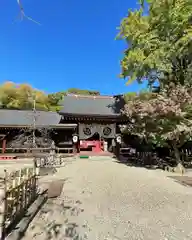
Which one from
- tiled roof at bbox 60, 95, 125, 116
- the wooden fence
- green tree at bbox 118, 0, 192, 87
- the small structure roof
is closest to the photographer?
the wooden fence

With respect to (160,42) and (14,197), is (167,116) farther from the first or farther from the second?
(14,197)

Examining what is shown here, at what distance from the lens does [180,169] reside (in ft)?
41.7

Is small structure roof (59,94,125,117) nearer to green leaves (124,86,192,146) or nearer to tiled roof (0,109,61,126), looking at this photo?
tiled roof (0,109,61,126)

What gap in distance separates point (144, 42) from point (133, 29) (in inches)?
97.5

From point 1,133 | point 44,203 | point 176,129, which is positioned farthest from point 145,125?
point 1,133

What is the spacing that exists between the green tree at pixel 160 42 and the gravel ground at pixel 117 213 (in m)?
9.15

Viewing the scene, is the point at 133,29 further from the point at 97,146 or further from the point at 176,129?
the point at 97,146

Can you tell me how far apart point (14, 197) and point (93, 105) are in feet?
63.0

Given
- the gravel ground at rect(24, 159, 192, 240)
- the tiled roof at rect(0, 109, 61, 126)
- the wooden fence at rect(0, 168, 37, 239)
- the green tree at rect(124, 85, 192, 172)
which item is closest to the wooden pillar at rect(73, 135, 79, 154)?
the tiled roof at rect(0, 109, 61, 126)

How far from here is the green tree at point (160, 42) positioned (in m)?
14.1

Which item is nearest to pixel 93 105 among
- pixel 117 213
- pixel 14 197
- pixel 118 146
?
pixel 118 146

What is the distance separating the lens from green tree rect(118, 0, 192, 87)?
14.1m

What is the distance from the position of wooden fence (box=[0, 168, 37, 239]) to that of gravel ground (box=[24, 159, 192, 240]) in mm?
436

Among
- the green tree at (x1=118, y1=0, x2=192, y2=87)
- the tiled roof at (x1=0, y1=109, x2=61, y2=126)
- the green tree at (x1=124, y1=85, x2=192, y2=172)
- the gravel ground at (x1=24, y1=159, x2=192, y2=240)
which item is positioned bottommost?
the gravel ground at (x1=24, y1=159, x2=192, y2=240)
